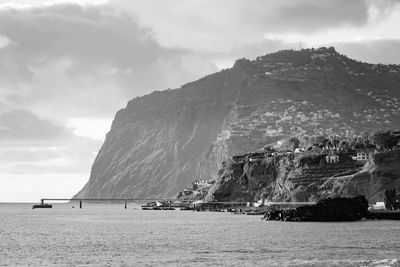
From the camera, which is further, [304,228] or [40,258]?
[304,228]

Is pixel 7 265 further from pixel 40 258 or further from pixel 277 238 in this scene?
pixel 277 238

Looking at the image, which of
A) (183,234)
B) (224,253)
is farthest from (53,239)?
(224,253)

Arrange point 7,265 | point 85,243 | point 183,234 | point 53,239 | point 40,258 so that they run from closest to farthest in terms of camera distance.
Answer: point 7,265, point 40,258, point 85,243, point 53,239, point 183,234

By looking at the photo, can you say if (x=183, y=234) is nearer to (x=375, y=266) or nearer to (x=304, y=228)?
(x=304, y=228)

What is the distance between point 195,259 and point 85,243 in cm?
4508

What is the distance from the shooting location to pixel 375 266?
10381 cm

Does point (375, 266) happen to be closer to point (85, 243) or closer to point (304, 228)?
point (85, 243)

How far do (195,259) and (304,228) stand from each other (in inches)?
3240

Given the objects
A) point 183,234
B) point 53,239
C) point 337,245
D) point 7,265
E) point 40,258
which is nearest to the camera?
point 7,265

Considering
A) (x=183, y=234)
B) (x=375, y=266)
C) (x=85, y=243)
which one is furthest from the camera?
(x=183, y=234)

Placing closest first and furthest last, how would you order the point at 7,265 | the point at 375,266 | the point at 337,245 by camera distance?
the point at 375,266, the point at 7,265, the point at 337,245

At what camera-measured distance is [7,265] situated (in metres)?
118

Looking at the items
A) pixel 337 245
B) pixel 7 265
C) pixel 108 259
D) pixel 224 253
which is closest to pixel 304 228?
pixel 337 245

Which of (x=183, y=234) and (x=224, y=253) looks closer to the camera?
(x=224, y=253)
